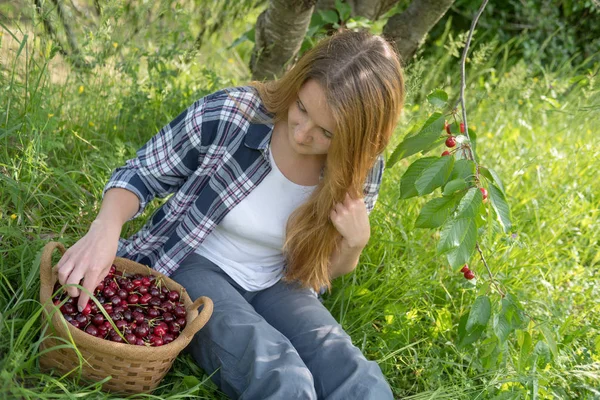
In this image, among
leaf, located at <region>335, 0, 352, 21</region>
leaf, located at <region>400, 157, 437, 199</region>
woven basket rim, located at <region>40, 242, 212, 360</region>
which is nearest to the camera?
woven basket rim, located at <region>40, 242, 212, 360</region>

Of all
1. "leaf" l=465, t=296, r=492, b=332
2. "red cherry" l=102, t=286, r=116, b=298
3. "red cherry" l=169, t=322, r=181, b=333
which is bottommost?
"leaf" l=465, t=296, r=492, b=332

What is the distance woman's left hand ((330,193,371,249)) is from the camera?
217 centimetres

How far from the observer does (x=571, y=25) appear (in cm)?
609

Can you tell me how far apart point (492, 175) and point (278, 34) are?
144 centimetres

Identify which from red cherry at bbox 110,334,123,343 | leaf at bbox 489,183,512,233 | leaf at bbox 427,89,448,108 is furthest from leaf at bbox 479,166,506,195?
red cherry at bbox 110,334,123,343

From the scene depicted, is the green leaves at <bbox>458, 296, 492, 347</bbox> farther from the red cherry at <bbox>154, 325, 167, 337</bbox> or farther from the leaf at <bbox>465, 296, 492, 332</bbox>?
the red cherry at <bbox>154, 325, 167, 337</bbox>

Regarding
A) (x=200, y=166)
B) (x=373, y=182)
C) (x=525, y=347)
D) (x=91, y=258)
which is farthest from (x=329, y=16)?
(x=91, y=258)

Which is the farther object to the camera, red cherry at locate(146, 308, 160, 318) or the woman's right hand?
red cherry at locate(146, 308, 160, 318)

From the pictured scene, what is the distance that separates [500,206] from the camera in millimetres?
1856

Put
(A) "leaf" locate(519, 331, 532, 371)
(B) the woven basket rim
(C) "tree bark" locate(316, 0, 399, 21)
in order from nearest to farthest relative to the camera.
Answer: (B) the woven basket rim < (A) "leaf" locate(519, 331, 532, 371) < (C) "tree bark" locate(316, 0, 399, 21)

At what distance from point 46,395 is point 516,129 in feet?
9.72

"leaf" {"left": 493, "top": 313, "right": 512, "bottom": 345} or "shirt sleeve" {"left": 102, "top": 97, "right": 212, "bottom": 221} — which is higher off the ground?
"shirt sleeve" {"left": 102, "top": 97, "right": 212, "bottom": 221}

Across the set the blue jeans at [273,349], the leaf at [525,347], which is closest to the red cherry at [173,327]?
the blue jeans at [273,349]

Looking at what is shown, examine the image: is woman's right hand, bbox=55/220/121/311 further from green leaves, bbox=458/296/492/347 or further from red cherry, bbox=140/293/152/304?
green leaves, bbox=458/296/492/347
